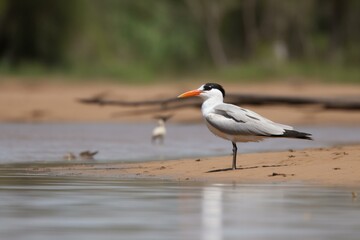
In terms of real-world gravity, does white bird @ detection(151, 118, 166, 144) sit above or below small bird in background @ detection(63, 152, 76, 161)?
above

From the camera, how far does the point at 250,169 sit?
12.4 metres

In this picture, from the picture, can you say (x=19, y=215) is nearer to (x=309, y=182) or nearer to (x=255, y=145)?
(x=309, y=182)

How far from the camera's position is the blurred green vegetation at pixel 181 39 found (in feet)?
101

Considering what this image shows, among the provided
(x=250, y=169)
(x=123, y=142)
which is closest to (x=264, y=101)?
(x=123, y=142)

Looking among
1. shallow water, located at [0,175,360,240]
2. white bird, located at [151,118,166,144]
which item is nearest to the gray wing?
shallow water, located at [0,175,360,240]

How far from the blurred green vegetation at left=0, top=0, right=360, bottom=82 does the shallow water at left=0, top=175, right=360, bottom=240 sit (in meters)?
19.1

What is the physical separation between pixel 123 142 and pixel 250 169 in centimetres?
638

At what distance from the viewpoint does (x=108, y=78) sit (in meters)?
29.7

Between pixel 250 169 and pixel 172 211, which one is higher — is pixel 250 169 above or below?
above

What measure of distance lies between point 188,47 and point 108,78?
746 centimetres

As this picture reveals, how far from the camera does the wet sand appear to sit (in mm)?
11859

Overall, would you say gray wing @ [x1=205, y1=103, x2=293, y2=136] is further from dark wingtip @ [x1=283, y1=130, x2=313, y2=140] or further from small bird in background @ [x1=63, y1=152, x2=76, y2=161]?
small bird in background @ [x1=63, y1=152, x2=76, y2=161]

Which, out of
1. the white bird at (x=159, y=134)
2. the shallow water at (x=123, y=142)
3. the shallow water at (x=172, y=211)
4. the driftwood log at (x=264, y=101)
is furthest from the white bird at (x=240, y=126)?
the driftwood log at (x=264, y=101)

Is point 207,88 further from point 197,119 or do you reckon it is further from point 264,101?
point 197,119
